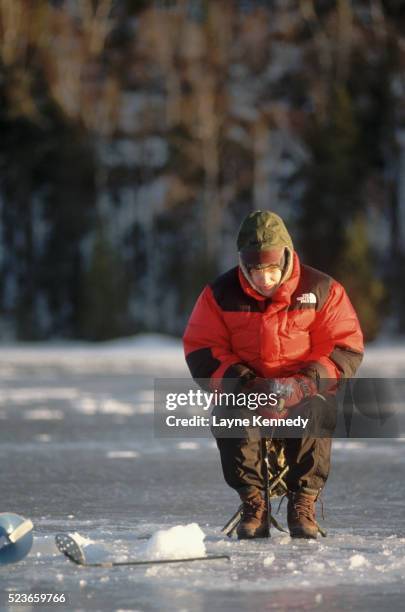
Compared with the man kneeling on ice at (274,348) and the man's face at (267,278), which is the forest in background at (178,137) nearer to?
the man kneeling on ice at (274,348)

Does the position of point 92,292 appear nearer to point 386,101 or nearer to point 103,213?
point 103,213

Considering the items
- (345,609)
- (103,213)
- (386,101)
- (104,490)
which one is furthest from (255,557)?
(386,101)

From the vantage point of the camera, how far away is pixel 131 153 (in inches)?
1889

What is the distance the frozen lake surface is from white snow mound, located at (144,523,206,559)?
119 millimetres

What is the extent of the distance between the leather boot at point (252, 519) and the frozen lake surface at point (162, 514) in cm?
8

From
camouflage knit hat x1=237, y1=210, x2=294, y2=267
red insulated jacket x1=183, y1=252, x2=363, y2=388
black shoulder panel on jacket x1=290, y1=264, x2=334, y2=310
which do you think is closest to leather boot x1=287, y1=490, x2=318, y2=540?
red insulated jacket x1=183, y1=252, x2=363, y2=388

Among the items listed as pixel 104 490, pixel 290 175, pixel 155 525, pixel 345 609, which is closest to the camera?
pixel 345 609

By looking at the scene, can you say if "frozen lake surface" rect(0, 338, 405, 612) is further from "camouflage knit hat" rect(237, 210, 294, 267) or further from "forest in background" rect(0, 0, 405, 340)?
"forest in background" rect(0, 0, 405, 340)

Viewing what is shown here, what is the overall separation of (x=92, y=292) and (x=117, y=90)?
28.2ft

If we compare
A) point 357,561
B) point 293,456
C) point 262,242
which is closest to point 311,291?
point 262,242

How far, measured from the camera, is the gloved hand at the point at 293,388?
7.29 metres

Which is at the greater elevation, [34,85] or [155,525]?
[34,85]

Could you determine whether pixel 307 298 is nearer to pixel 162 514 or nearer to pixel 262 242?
pixel 262 242

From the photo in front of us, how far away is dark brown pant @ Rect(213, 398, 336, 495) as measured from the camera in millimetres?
7375
